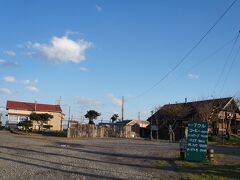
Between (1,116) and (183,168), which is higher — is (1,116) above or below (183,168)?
above

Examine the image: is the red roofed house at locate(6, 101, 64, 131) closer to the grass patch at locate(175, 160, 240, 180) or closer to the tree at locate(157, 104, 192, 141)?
the tree at locate(157, 104, 192, 141)

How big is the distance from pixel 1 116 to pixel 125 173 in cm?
7487

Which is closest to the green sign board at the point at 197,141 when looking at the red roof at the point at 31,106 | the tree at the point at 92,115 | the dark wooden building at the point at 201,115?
the dark wooden building at the point at 201,115

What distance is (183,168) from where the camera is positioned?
59.1 feet

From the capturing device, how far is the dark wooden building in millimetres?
62031

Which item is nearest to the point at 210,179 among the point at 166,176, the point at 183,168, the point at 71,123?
the point at 166,176

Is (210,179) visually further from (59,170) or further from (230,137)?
(230,137)

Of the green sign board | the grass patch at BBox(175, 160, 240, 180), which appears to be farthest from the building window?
the grass patch at BBox(175, 160, 240, 180)

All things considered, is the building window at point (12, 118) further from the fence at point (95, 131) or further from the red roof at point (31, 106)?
the fence at point (95, 131)

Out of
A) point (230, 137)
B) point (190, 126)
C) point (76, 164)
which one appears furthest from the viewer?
point (230, 137)

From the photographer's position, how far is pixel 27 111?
84.4 meters

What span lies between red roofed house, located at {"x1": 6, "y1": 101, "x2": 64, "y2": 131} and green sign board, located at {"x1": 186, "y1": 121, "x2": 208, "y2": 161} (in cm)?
6253

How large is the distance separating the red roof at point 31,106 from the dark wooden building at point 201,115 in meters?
23.7

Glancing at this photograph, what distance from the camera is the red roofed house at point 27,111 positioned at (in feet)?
271
